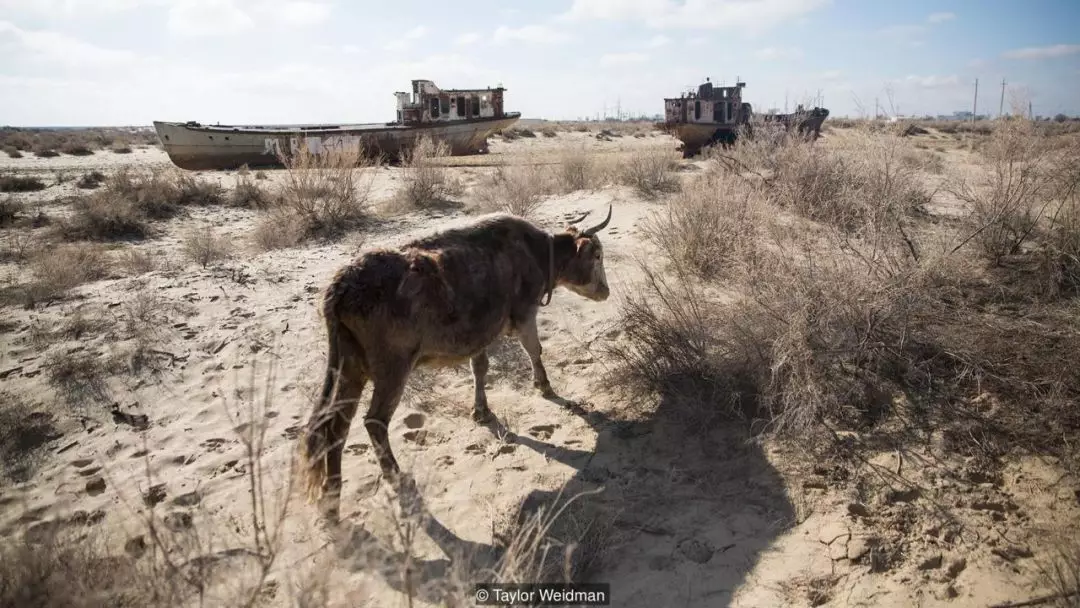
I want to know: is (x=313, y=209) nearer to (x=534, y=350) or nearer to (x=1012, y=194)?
(x=534, y=350)

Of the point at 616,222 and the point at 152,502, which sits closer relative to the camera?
the point at 152,502

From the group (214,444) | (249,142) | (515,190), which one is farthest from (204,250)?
(249,142)

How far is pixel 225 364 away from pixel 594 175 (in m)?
10.1

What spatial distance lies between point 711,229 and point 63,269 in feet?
28.1

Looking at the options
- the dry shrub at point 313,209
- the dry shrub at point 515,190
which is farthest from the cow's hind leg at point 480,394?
the dry shrub at point 313,209

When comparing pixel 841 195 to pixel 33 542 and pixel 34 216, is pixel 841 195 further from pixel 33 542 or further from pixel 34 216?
pixel 34 216

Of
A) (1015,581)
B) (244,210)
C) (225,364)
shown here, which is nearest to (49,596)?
(225,364)

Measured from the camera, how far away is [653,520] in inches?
131

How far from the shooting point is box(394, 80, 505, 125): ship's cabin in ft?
78.3

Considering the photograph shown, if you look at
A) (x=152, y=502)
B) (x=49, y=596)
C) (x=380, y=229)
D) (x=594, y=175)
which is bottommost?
(x=152, y=502)

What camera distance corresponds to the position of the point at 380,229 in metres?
10.4

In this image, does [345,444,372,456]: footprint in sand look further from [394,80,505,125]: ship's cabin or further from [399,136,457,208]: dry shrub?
[394,80,505,125]: ship's cabin

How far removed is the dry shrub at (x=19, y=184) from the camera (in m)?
15.0

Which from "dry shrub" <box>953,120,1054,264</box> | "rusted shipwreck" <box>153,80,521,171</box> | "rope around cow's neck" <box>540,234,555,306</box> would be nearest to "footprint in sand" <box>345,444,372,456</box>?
"rope around cow's neck" <box>540,234,555,306</box>
